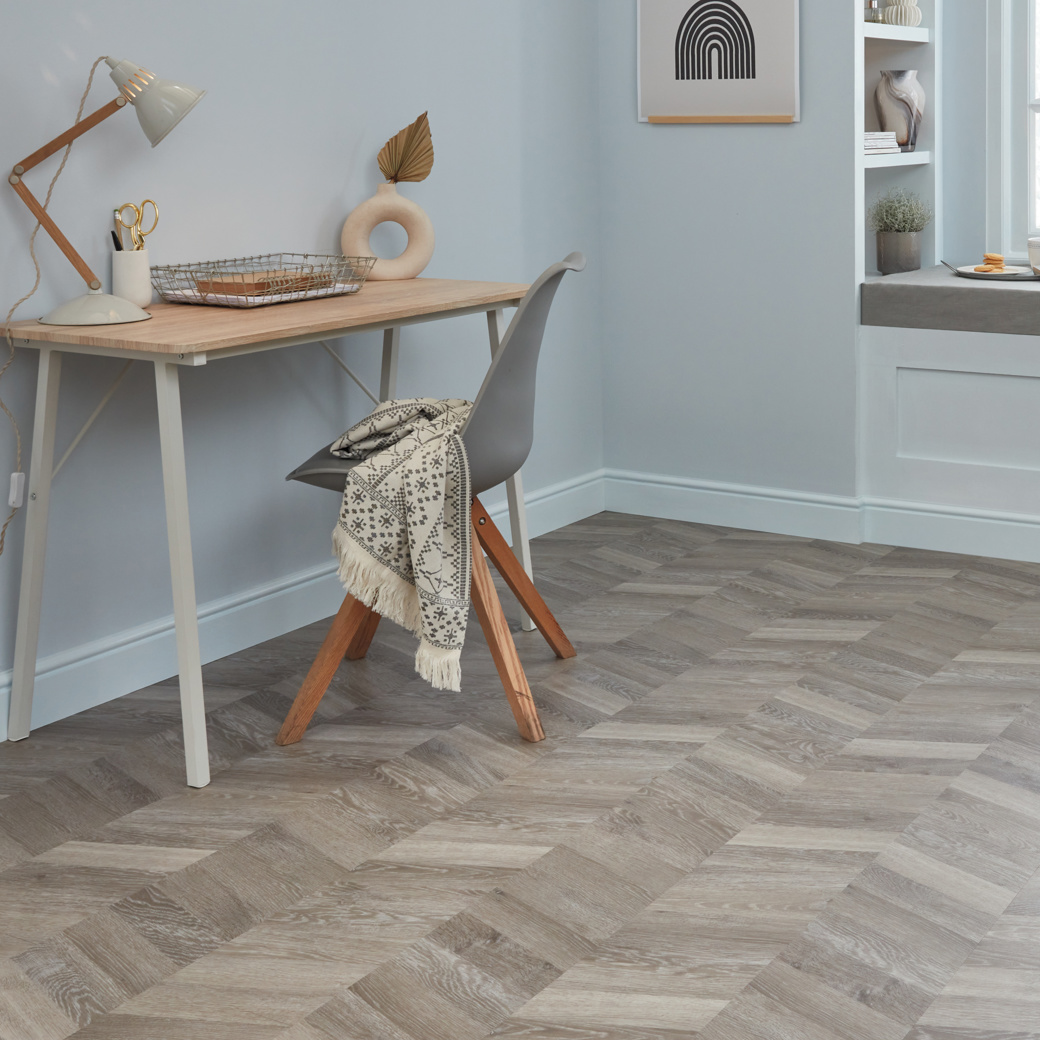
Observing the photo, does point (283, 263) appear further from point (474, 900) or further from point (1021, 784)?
point (1021, 784)

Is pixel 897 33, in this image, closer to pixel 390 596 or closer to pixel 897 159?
pixel 897 159

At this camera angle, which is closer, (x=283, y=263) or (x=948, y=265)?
(x=283, y=263)

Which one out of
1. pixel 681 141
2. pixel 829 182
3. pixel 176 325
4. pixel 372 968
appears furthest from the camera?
pixel 681 141

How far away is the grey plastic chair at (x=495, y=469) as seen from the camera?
236 cm

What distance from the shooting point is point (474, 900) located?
6.28 feet

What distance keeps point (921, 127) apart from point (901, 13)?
336 millimetres

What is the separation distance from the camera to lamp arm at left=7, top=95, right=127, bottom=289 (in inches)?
93.4

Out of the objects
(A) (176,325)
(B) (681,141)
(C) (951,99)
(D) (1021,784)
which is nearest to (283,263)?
(A) (176,325)

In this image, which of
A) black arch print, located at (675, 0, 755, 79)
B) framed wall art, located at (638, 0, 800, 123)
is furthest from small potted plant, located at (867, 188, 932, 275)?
black arch print, located at (675, 0, 755, 79)

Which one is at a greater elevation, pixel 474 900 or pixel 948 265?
pixel 948 265

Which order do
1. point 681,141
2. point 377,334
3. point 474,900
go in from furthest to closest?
point 681,141
point 377,334
point 474,900

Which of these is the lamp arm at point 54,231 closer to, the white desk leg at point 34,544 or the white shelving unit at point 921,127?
the white desk leg at point 34,544

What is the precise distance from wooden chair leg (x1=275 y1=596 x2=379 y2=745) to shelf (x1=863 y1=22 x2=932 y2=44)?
214cm

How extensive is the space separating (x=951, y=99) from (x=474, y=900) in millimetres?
2916
